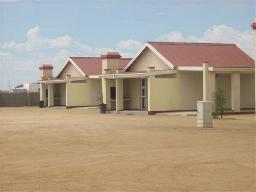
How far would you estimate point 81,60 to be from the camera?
48.8 m

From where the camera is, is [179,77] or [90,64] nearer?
[179,77]

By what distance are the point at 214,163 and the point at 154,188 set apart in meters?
2.91

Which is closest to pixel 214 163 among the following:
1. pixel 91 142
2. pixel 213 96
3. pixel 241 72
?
pixel 91 142

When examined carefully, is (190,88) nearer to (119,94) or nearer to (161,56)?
(161,56)

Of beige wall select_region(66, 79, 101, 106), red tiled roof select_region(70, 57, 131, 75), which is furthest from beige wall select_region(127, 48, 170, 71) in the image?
beige wall select_region(66, 79, 101, 106)

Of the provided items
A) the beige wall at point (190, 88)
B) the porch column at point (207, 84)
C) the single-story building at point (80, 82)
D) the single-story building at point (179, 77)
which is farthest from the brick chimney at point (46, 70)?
the porch column at point (207, 84)

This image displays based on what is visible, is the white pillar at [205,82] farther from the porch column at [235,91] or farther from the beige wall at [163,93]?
the beige wall at [163,93]

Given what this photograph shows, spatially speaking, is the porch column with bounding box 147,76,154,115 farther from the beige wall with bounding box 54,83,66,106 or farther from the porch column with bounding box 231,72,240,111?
the beige wall with bounding box 54,83,66,106

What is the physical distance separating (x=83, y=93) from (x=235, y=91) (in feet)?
59.0

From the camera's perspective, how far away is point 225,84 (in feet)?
112

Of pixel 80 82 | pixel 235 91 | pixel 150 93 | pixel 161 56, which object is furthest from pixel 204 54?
pixel 80 82

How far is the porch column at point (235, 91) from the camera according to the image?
102 ft

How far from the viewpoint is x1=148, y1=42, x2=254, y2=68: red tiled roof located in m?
32.9

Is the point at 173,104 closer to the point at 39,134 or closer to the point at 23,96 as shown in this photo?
the point at 39,134
